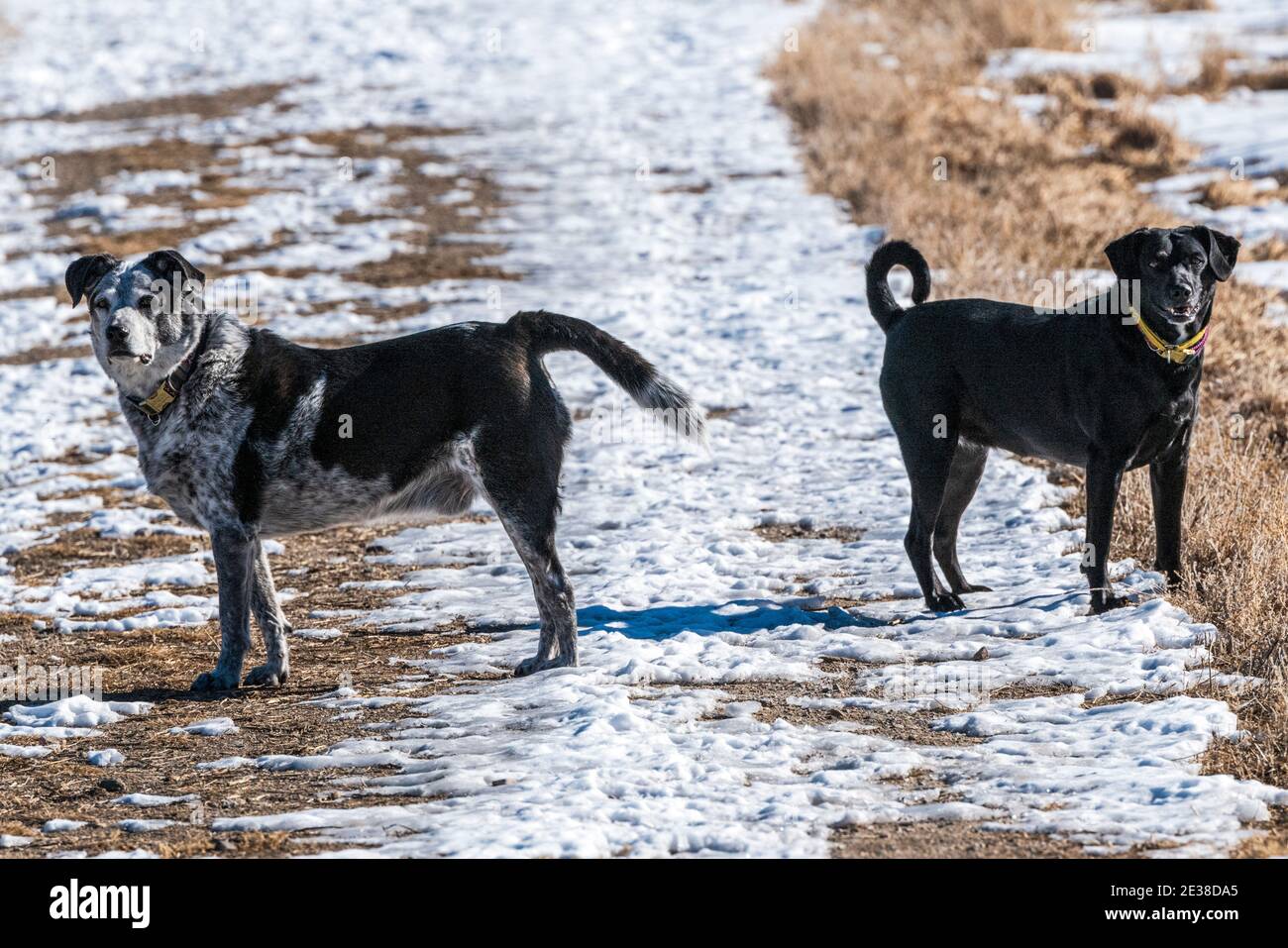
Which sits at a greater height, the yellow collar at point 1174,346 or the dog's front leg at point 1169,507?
the yellow collar at point 1174,346

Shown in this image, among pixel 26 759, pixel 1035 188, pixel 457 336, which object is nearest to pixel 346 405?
pixel 457 336

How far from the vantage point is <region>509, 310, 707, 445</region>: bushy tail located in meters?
6.87

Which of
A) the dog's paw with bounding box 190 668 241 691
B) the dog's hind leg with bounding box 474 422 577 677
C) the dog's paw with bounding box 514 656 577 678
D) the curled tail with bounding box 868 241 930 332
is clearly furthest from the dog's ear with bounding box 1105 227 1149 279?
the dog's paw with bounding box 190 668 241 691

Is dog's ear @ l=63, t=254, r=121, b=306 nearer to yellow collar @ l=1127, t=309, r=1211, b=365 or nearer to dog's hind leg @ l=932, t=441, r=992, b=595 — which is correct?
dog's hind leg @ l=932, t=441, r=992, b=595

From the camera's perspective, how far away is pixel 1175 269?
262 inches

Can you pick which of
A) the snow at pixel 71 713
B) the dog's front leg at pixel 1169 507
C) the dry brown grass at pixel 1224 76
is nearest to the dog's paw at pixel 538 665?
the snow at pixel 71 713

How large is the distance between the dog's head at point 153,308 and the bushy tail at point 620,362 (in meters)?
1.46

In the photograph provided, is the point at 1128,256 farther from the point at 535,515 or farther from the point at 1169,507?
the point at 535,515

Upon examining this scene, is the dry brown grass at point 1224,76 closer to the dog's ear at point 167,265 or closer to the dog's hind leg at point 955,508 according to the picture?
the dog's hind leg at point 955,508

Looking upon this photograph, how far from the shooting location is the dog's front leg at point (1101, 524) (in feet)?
22.4

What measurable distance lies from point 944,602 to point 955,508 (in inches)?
21.9

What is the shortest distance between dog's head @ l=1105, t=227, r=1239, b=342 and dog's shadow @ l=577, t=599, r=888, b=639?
6.12 feet

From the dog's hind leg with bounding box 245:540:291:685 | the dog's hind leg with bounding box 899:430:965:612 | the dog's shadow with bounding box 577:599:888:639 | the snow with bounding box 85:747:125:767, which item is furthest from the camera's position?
the dog's hind leg with bounding box 899:430:965:612
